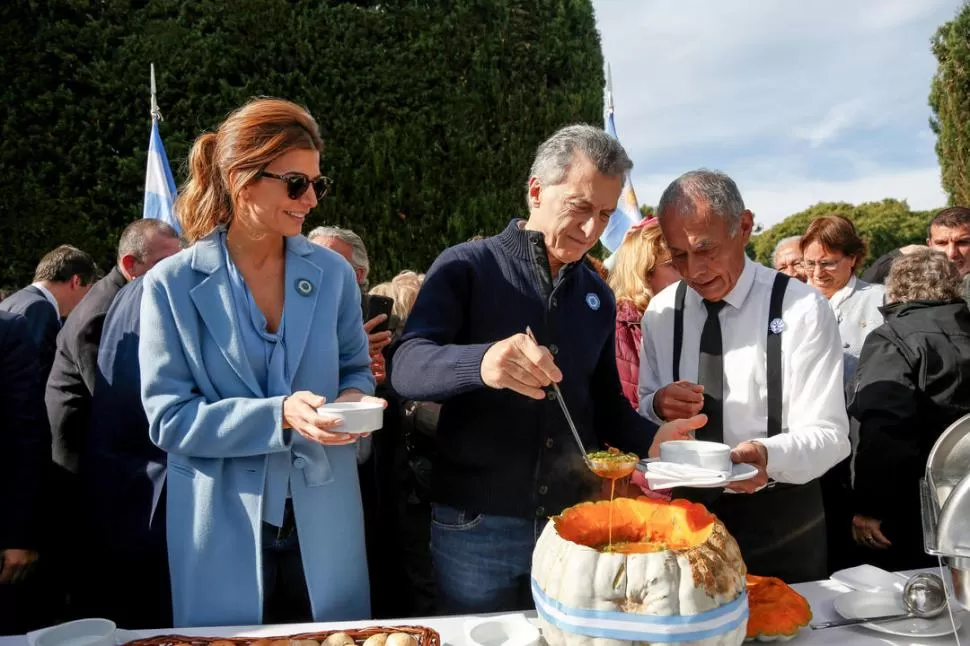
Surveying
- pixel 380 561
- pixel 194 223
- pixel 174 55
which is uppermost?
pixel 174 55

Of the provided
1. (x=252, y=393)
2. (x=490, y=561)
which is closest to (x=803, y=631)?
(x=490, y=561)

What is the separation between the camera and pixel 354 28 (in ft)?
28.8

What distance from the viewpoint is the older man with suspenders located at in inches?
91.9

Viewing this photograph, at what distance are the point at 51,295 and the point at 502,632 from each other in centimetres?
476

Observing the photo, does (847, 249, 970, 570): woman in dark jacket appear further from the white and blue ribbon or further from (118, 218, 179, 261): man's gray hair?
(118, 218, 179, 261): man's gray hair

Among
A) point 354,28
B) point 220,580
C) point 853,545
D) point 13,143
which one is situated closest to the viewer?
point 220,580

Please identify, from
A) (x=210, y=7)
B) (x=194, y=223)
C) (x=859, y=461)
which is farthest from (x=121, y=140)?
(x=859, y=461)

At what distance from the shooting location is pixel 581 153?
2129 mm

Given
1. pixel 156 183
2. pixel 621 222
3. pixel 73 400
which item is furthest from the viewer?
pixel 621 222

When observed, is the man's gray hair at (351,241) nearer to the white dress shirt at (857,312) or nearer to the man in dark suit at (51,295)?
the man in dark suit at (51,295)

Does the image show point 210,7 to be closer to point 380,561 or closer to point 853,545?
point 380,561

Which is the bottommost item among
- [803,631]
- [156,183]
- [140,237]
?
[803,631]

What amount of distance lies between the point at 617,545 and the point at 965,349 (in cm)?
251

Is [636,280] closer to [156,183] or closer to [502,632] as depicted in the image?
[502,632]
